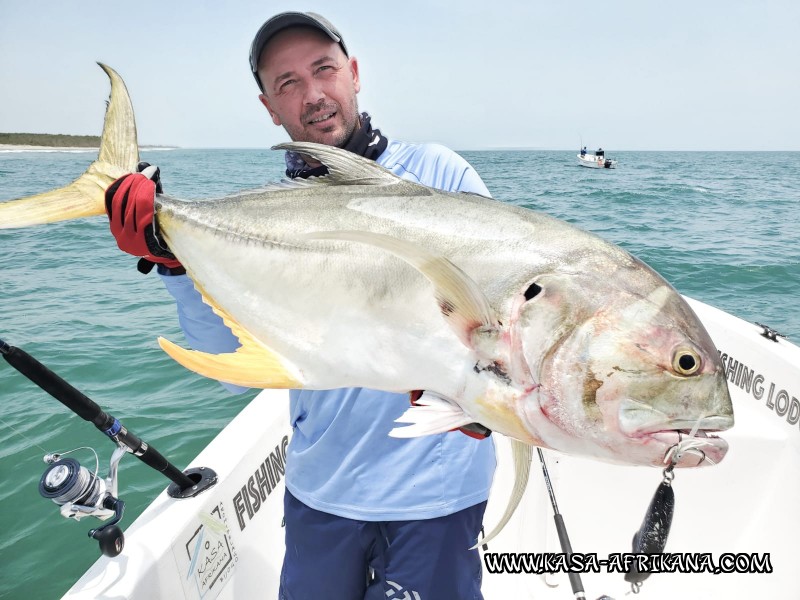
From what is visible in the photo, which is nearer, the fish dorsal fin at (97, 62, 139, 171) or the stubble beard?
the fish dorsal fin at (97, 62, 139, 171)

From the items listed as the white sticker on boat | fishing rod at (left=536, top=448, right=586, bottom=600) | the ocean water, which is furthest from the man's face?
fishing rod at (left=536, top=448, right=586, bottom=600)

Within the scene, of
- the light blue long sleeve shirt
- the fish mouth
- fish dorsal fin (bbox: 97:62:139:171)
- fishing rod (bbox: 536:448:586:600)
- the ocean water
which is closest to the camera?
the fish mouth

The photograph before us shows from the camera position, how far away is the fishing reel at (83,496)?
2080mm

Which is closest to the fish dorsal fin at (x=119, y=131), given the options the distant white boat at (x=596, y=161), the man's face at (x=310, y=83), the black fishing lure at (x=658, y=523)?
the man's face at (x=310, y=83)

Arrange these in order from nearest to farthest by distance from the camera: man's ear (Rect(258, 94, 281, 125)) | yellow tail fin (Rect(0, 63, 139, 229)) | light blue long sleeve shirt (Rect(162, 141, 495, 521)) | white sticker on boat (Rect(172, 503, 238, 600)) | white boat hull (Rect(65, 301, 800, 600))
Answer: yellow tail fin (Rect(0, 63, 139, 229)) < light blue long sleeve shirt (Rect(162, 141, 495, 521)) < man's ear (Rect(258, 94, 281, 125)) < white sticker on boat (Rect(172, 503, 238, 600)) < white boat hull (Rect(65, 301, 800, 600))

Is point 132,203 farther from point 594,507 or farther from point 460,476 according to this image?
point 594,507

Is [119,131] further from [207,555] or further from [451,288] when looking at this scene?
[207,555]

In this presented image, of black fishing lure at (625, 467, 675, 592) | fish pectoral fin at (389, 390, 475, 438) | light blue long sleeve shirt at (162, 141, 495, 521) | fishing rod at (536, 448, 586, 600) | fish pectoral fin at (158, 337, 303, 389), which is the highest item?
fish pectoral fin at (158, 337, 303, 389)

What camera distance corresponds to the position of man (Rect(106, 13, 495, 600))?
1.83 m

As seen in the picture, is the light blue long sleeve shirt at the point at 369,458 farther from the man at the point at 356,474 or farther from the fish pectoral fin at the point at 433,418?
the fish pectoral fin at the point at 433,418

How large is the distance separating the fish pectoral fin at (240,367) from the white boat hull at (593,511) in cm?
137

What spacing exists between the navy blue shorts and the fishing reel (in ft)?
2.40

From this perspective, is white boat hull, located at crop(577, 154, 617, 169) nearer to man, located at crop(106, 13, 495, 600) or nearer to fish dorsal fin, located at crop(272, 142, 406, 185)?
man, located at crop(106, 13, 495, 600)

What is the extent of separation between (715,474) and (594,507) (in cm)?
74
